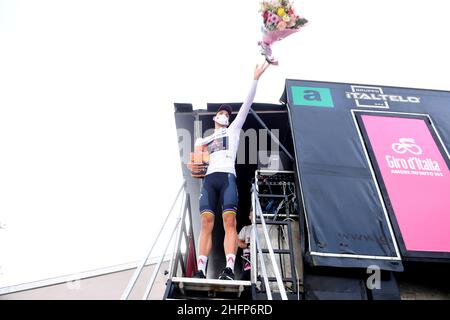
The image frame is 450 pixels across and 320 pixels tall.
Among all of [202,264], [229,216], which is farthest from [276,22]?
[202,264]

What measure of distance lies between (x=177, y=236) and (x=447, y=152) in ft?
14.5

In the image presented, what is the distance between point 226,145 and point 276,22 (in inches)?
63.4

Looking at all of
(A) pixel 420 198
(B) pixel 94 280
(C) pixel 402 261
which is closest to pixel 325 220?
(C) pixel 402 261

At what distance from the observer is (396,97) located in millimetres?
5555

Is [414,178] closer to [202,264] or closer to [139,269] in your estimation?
[202,264]

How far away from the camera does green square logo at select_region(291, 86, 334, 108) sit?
5277 mm

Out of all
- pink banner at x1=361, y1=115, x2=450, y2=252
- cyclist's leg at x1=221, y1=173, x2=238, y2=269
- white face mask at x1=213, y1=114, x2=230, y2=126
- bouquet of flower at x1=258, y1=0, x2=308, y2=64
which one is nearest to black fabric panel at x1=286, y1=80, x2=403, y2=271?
pink banner at x1=361, y1=115, x2=450, y2=252

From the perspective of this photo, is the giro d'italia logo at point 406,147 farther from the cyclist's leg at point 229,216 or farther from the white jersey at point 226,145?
the cyclist's leg at point 229,216

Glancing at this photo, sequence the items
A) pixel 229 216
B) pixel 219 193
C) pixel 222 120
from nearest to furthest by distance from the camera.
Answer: pixel 229 216 → pixel 219 193 → pixel 222 120

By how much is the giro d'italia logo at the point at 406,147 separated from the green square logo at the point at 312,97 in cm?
123

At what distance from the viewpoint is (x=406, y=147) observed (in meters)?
4.74

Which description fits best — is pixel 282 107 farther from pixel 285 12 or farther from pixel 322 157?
pixel 285 12

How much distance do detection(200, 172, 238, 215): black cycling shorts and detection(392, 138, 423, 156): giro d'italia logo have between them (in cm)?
285
